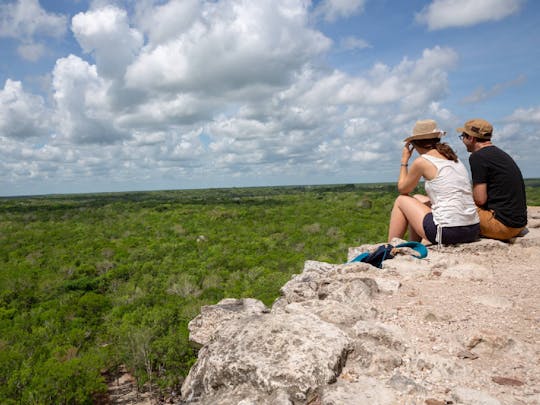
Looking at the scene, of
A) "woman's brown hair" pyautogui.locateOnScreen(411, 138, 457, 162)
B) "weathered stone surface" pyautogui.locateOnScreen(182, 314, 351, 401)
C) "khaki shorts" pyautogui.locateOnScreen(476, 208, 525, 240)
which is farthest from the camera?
"khaki shorts" pyautogui.locateOnScreen(476, 208, 525, 240)

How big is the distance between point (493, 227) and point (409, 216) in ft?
3.21

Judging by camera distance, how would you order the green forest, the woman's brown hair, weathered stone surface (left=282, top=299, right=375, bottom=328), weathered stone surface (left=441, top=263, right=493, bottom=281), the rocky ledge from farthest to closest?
the green forest → the woman's brown hair → weathered stone surface (left=441, top=263, right=493, bottom=281) → weathered stone surface (left=282, top=299, right=375, bottom=328) → the rocky ledge

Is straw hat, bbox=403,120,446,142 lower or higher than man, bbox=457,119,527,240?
higher

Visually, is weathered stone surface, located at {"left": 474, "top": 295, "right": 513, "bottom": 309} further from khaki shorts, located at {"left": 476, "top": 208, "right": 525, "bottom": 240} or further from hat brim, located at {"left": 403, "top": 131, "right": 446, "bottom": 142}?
hat brim, located at {"left": 403, "top": 131, "right": 446, "bottom": 142}

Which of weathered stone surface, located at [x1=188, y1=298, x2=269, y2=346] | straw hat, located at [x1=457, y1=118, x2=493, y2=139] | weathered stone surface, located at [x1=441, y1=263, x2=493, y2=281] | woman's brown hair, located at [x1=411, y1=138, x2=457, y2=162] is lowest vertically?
weathered stone surface, located at [x1=188, y1=298, x2=269, y2=346]

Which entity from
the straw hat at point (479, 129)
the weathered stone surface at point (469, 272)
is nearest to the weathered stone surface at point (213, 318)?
the weathered stone surface at point (469, 272)

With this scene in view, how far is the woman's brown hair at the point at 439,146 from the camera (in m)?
4.20

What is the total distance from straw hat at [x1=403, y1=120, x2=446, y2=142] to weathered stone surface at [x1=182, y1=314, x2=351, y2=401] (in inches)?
105

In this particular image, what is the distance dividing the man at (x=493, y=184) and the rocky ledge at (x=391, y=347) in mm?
702

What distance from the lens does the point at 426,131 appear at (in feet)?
14.2

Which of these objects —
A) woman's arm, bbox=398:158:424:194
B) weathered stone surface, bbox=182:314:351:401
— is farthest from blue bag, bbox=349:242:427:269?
weathered stone surface, bbox=182:314:351:401

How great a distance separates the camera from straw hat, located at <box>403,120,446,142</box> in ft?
14.0

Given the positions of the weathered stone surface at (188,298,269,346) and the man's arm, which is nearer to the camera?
the weathered stone surface at (188,298,269,346)

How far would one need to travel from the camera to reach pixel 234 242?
22.1 metres
